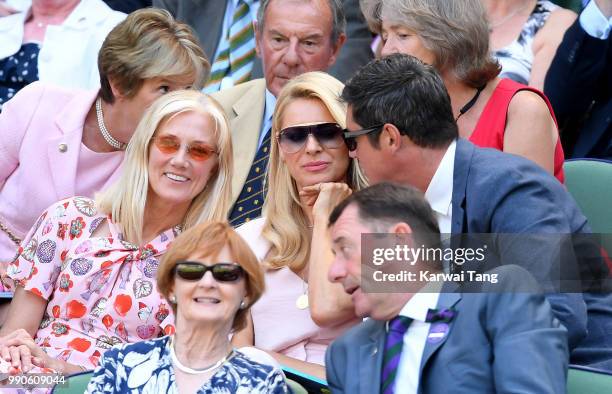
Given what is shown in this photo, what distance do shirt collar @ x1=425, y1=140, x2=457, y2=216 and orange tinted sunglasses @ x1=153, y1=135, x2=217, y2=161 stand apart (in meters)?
1.04

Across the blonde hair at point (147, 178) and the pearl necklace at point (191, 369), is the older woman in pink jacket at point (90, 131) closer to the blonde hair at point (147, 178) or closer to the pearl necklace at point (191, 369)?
the blonde hair at point (147, 178)

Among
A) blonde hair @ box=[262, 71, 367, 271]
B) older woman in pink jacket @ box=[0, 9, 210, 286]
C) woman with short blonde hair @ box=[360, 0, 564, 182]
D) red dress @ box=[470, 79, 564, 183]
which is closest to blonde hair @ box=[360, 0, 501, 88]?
woman with short blonde hair @ box=[360, 0, 564, 182]

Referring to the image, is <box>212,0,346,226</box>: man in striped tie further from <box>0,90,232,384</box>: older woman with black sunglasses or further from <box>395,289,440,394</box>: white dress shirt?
<box>395,289,440,394</box>: white dress shirt

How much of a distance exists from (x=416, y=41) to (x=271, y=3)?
1161 millimetres

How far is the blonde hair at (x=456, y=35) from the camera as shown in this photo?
4535 mm

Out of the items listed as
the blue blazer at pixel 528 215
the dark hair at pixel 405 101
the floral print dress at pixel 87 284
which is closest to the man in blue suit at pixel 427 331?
the blue blazer at pixel 528 215

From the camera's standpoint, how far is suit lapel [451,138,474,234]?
146 inches

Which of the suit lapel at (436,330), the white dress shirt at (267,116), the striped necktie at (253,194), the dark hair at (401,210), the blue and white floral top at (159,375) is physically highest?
the white dress shirt at (267,116)

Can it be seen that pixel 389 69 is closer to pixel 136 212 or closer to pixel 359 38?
pixel 136 212

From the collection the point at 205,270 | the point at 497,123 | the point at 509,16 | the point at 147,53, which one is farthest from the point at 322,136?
the point at 509,16

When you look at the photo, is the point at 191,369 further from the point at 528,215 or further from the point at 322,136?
the point at 322,136

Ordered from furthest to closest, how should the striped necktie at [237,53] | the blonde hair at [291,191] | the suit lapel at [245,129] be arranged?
the striped necktie at [237,53]
the suit lapel at [245,129]
the blonde hair at [291,191]

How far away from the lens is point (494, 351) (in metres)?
3.08

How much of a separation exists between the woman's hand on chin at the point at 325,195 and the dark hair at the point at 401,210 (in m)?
→ 0.88
